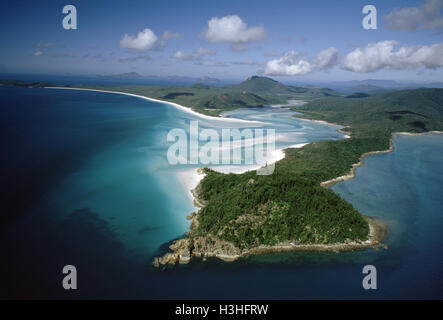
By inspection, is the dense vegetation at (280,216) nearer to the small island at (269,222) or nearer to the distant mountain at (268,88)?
the small island at (269,222)

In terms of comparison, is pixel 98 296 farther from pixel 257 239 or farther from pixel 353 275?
pixel 353 275

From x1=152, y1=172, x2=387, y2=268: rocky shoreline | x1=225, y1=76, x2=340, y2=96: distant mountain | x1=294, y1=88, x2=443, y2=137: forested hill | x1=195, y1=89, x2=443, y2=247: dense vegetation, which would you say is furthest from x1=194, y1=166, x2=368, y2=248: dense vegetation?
x1=225, y1=76, x2=340, y2=96: distant mountain

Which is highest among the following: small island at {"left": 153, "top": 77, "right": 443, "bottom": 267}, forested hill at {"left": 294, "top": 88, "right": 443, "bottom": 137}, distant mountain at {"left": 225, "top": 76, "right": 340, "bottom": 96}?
distant mountain at {"left": 225, "top": 76, "right": 340, "bottom": 96}

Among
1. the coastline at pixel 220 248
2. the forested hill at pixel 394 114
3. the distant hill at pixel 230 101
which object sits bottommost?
the coastline at pixel 220 248

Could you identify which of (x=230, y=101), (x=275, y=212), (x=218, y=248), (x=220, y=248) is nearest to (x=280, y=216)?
(x=275, y=212)

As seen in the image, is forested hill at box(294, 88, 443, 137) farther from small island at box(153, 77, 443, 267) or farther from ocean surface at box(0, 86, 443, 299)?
small island at box(153, 77, 443, 267)

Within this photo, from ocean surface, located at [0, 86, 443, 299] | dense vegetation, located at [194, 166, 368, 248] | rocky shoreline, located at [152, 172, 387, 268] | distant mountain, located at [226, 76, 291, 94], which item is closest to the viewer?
ocean surface, located at [0, 86, 443, 299]

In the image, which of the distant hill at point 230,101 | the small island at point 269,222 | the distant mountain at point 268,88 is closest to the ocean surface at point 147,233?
the small island at point 269,222
